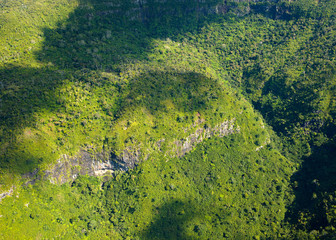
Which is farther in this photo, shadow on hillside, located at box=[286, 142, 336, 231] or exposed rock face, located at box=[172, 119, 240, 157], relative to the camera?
exposed rock face, located at box=[172, 119, 240, 157]

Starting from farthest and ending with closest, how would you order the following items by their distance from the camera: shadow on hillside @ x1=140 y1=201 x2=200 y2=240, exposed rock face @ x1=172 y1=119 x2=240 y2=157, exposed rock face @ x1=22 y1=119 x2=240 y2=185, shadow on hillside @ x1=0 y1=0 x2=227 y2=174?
exposed rock face @ x1=172 y1=119 x2=240 y2=157, shadow on hillside @ x1=140 y1=201 x2=200 y2=240, exposed rock face @ x1=22 y1=119 x2=240 y2=185, shadow on hillside @ x1=0 y1=0 x2=227 y2=174

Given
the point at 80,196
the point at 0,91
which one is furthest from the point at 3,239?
A: the point at 0,91

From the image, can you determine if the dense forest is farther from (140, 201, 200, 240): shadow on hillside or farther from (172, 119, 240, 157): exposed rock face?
(172, 119, 240, 157): exposed rock face

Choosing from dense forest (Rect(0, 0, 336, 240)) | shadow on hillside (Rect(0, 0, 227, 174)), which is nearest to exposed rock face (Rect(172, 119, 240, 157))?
dense forest (Rect(0, 0, 336, 240))

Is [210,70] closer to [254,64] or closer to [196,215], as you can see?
[254,64]

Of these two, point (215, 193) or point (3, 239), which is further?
point (215, 193)

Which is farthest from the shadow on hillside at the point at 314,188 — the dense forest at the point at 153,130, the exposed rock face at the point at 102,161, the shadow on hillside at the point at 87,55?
the shadow on hillside at the point at 87,55
